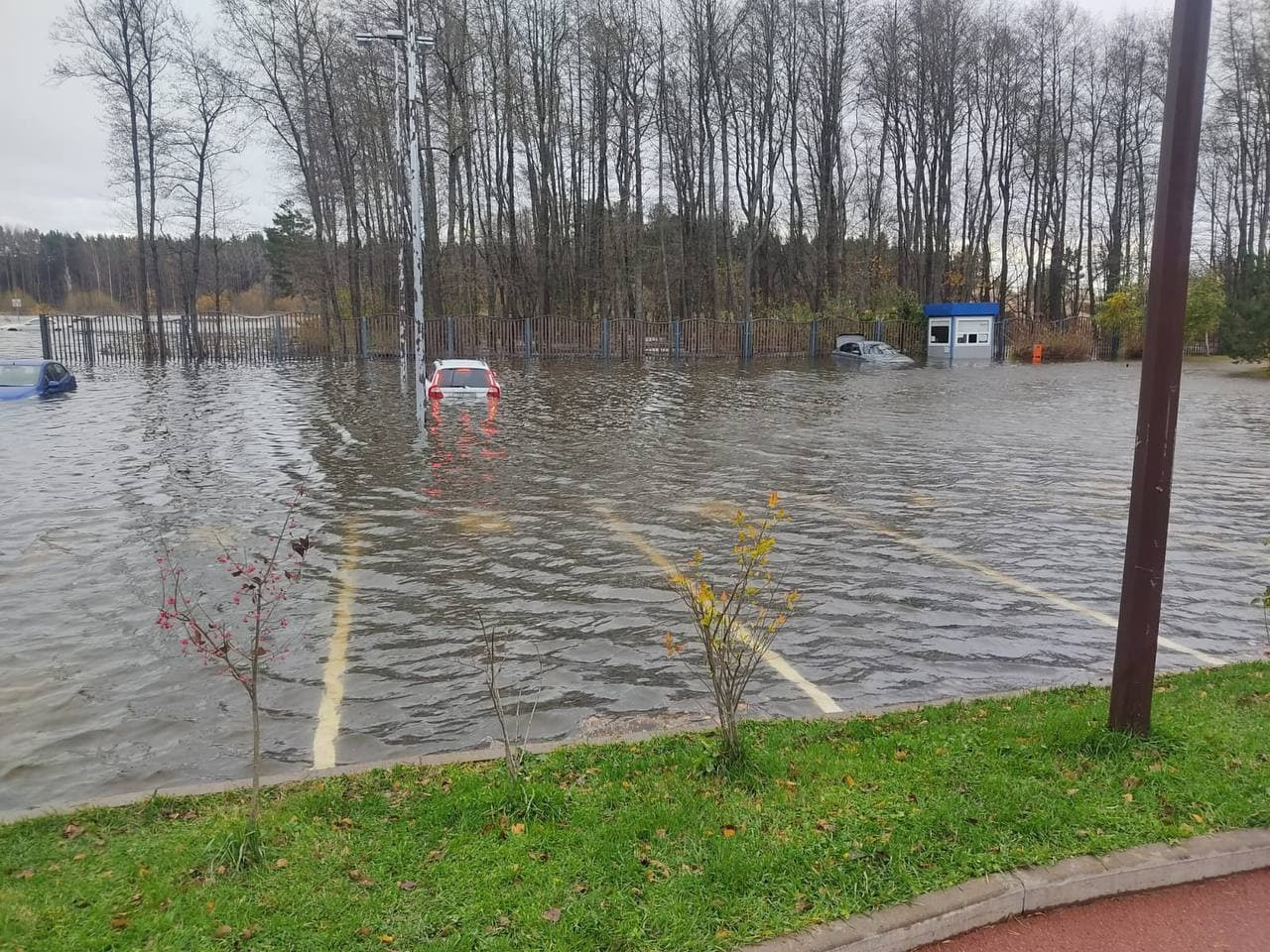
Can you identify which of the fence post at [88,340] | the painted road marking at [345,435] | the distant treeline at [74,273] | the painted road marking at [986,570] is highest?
the distant treeline at [74,273]

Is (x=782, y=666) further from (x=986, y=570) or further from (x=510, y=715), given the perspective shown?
(x=986, y=570)

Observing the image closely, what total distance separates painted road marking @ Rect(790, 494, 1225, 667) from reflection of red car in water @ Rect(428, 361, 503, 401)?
11541 millimetres

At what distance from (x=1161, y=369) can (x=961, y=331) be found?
46801mm

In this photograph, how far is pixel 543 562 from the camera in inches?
385

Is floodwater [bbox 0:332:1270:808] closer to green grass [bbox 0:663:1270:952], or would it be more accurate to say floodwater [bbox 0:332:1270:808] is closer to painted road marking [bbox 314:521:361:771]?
painted road marking [bbox 314:521:361:771]

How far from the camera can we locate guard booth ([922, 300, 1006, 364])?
48.2 m

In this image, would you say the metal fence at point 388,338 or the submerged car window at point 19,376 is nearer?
the submerged car window at point 19,376

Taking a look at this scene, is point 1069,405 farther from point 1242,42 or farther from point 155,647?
point 1242,42

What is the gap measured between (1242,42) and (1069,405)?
40.0m

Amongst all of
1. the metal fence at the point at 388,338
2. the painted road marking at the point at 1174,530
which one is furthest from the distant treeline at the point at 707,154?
the painted road marking at the point at 1174,530

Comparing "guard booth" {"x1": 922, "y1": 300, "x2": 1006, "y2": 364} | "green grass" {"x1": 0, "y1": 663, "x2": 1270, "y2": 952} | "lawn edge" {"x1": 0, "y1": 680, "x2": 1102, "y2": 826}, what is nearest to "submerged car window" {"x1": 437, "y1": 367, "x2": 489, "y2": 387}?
"lawn edge" {"x1": 0, "y1": 680, "x2": 1102, "y2": 826}

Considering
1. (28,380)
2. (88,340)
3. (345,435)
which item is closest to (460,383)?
(345,435)

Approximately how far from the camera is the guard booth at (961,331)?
4819 cm

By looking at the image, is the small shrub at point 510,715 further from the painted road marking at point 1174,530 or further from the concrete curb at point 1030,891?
the painted road marking at point 1174,530
